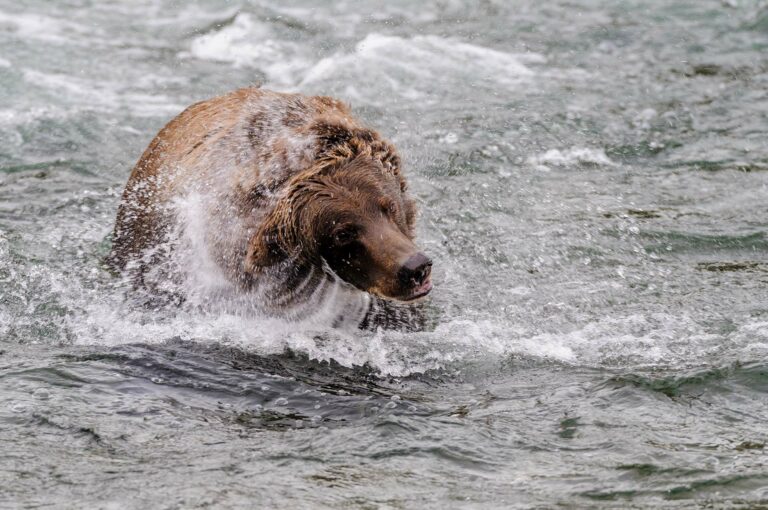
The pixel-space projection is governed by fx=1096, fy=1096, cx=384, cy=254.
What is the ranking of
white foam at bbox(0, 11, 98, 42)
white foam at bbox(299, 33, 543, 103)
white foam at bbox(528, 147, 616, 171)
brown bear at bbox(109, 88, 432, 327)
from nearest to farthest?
brown bear at bbox(109, 88, 432, 327) → white foam at bbox(528, 147, 616, 171) → white foam at bbox(299, 33, 543, 103) → white foam at bbox(0, 11, 98, 42)

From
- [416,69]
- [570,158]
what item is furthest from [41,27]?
[570,158]

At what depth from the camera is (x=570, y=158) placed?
9.20 meters

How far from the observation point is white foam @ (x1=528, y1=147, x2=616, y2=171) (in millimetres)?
9102

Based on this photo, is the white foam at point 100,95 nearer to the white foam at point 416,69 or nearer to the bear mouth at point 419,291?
the white foam at point 416,69

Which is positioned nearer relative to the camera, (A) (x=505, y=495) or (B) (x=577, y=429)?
(A) (x=505, y=495)

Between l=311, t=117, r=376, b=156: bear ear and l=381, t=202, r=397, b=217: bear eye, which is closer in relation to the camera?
l=381, t=202, r=397, b=217: bear eye

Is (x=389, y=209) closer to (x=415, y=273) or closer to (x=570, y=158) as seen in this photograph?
(x=415, y=273)

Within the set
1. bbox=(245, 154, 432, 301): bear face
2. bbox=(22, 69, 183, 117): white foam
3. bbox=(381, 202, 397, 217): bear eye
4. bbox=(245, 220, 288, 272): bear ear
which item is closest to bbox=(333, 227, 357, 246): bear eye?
bbox=(245, 154, 432, 301): bear face

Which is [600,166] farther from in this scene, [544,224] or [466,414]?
[466,414]

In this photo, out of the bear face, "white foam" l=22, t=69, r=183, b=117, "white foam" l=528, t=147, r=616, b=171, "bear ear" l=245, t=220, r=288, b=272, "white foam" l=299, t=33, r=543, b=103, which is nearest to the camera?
the bear face

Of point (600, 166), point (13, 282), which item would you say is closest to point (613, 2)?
point (600, 166)

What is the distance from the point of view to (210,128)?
21.8 feet

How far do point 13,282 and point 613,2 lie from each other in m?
8.46

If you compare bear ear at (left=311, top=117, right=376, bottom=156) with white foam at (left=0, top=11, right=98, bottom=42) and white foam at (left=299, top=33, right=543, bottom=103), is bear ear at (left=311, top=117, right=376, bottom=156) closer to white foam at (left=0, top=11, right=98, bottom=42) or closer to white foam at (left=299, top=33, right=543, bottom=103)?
white foam at (left=299, top=33, right=543, bottom=103)
